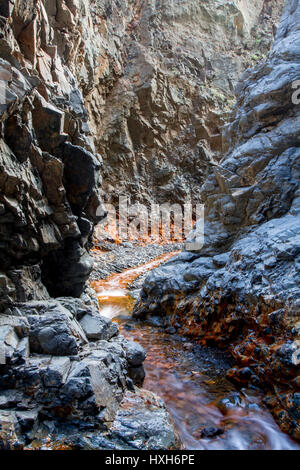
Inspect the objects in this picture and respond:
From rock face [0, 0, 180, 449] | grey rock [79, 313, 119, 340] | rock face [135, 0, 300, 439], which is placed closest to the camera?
rock face [0, 0, 180, 449]

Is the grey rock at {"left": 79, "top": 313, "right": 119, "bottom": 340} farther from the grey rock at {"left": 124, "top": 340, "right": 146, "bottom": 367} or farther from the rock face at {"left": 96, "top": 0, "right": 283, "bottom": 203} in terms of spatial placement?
the rock face at {"left": 96, "top": 0, "right": 283, "bottom": 203}

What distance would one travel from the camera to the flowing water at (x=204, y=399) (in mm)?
4375

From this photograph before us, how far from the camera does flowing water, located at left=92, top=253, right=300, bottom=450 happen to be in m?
4.38

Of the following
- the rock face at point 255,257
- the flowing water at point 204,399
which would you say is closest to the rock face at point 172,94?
the rock face at point 255,257

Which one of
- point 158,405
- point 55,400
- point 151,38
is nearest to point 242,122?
point 158,405

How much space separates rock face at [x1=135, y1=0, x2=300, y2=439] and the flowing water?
325mm

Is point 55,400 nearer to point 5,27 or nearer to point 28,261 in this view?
point 28,261

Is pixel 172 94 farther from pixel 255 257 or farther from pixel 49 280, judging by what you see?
pixel 49 280

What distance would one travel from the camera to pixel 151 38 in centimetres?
3022

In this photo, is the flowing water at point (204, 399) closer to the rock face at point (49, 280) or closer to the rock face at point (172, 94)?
the rock face at point (49, 280)

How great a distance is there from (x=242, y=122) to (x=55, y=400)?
1177 cm

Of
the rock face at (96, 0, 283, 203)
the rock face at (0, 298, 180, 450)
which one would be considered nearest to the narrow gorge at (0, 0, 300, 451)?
the rock face at (0, 298, 180, 450)

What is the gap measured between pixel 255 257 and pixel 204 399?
3769 millimetres

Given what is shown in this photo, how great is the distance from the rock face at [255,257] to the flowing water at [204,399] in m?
0.33
